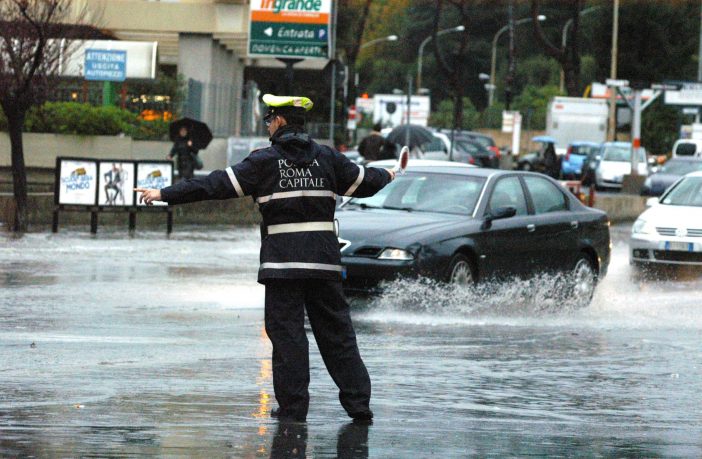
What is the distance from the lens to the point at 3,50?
81.3ft

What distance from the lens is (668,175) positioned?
38.7 meters

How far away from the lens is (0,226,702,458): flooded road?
296 inches

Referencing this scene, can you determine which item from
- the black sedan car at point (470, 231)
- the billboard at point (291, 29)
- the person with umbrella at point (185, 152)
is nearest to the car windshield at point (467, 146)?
the billboard at point (291, 29)

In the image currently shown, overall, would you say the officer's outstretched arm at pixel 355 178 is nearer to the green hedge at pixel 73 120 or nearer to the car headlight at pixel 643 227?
the car headlight at pixel 643 227

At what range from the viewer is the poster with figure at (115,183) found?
973 inches

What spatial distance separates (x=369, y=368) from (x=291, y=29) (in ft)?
80.7

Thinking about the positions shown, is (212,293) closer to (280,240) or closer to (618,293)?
(618,293)

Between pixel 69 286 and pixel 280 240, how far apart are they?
8.99 m

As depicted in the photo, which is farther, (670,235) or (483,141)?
(483,141)

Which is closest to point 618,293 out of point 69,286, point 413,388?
point 69,286

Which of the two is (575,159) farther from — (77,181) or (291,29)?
(77,181)

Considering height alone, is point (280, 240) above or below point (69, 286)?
above

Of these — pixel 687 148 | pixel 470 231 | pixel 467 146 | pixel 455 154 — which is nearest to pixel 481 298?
pixel 470 231

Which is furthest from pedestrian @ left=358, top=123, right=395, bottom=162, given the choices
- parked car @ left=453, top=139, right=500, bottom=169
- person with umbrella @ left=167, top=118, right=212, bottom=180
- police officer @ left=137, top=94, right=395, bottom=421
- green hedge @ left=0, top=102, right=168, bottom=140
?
police officer @ left=137, top=94, right=395, bottom=421
